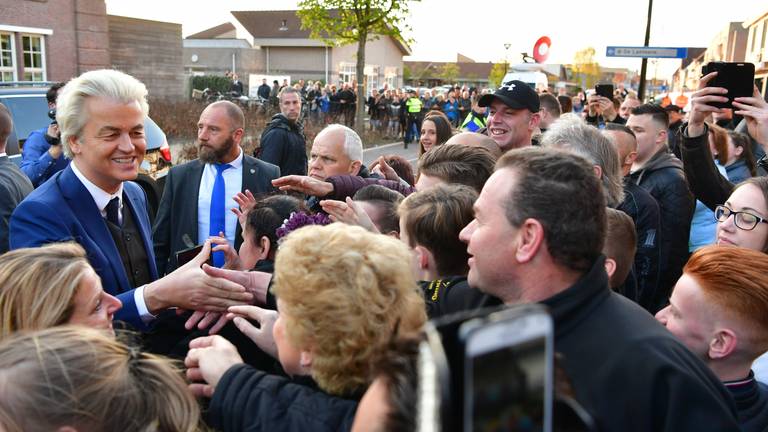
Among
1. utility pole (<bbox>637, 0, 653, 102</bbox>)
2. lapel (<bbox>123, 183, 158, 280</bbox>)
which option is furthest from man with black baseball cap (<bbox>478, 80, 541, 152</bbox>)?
utility pole (<bbox>637, 0, 653, 102</bbox>)

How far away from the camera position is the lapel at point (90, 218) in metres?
2.55

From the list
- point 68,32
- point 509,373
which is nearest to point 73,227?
point 509,373

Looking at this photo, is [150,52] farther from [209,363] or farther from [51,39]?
[209,363]

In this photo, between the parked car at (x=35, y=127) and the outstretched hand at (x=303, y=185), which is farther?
the parked car at (x=35, y=127)

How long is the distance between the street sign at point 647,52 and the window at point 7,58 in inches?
738

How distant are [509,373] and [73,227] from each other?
2379 millimetres

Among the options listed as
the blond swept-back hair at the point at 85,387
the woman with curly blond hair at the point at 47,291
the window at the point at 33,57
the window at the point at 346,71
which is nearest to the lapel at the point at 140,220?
the woman with curly blond hair at the point at 47,291

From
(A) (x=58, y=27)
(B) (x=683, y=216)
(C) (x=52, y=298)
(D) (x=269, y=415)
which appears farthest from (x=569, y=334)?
(A) (x=58, y=27)

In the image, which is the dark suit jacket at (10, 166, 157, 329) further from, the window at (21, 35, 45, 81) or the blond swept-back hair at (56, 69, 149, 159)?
the window at (21, 35, 45, 81)

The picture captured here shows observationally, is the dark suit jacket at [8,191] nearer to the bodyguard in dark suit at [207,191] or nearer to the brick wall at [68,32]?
the bodyguard in dark suit at [207,191]

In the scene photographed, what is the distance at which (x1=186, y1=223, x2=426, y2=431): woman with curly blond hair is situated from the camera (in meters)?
1.46

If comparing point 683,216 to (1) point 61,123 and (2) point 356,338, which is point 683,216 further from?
(1) point 61,123

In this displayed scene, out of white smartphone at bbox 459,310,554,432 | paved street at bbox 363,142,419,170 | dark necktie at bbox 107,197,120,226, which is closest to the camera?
white smartphone at bbox 459,310,554,432

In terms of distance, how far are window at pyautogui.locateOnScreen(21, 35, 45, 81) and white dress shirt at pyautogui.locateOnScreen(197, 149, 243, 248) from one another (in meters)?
19.7
